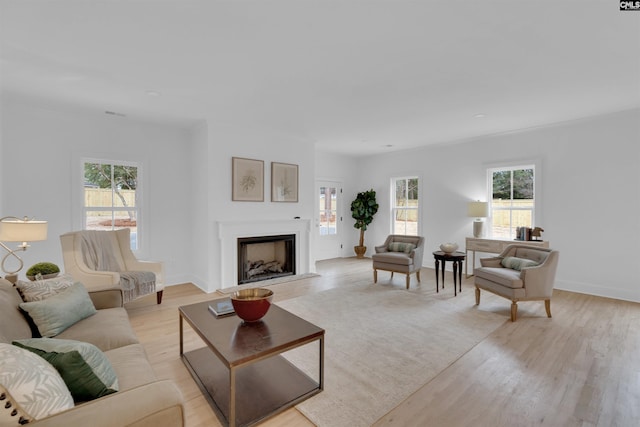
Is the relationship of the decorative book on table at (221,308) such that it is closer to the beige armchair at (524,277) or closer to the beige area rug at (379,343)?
the beige area rug at (379,343)

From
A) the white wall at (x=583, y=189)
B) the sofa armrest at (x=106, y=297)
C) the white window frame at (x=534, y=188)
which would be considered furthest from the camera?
the white window frame at (x=534, y=188)

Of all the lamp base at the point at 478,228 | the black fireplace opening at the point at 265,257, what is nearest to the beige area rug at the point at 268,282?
the black fireplace opening at the point at 265,257

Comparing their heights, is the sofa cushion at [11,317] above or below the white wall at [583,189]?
below

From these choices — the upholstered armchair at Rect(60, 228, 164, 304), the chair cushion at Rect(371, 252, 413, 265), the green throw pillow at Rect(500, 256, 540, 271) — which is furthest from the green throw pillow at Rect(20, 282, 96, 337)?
the green throw pillow at Rect(500, 256, 540, 271)

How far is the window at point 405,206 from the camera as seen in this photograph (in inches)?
265

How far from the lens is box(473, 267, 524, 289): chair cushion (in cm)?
334

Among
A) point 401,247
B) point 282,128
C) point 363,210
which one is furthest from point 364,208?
point 282,128

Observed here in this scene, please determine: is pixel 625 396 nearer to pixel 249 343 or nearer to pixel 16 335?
pixel 249 343

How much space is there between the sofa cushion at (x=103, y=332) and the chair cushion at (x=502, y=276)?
3.59 metres

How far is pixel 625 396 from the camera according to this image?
80.0 inches

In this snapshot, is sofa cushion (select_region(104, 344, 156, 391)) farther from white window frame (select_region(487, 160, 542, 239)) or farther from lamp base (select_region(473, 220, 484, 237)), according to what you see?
white window frame (select_region(487, 160, 542, 239))

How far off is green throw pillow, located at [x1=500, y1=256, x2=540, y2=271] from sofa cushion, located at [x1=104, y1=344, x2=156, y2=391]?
384 cm

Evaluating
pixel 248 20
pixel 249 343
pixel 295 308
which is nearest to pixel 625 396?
pixel 249 343

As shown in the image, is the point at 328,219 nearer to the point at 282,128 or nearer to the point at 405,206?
the point at 405,206
